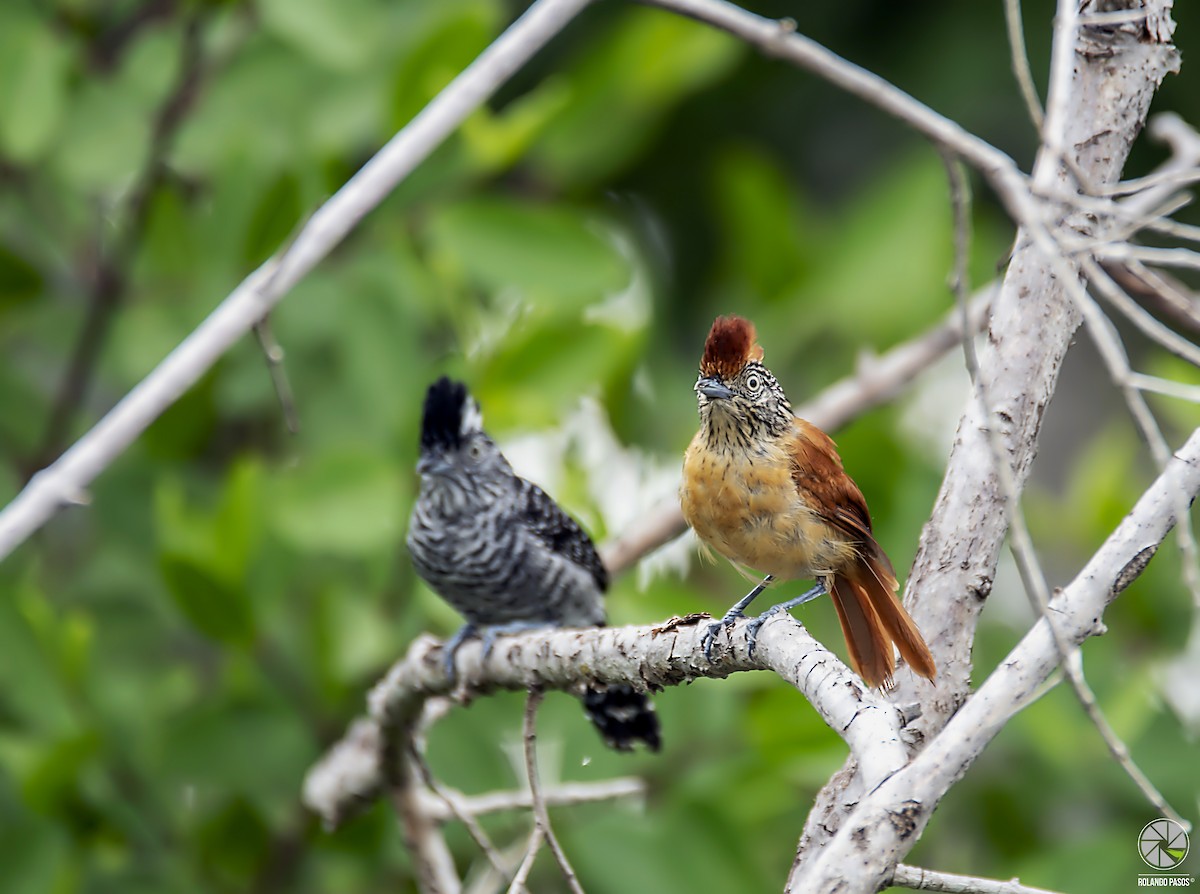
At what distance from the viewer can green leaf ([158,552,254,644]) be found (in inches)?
137

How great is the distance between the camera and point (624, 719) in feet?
11.7

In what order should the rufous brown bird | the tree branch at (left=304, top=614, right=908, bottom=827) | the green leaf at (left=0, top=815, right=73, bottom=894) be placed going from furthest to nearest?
the green leaf at (left=0, top=815, right=73, bottom=894) → the rufous brown bird → the tree branch at (left=304, top=614, right=908, bottom=827)

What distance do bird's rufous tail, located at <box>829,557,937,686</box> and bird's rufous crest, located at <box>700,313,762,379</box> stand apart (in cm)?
48

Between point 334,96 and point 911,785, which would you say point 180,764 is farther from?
point 911,785

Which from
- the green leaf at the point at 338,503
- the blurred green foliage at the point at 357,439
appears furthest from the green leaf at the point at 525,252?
the green leaf at the point at 338,503

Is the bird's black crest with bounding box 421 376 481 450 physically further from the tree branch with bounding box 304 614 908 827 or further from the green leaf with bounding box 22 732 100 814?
the green leaf with bounding box 22 732 100 814

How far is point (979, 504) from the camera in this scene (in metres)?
2.12

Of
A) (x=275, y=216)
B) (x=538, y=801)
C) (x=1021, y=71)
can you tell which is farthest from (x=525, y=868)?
(x=275, y=216)

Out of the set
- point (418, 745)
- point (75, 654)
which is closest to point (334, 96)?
point (75, 654)

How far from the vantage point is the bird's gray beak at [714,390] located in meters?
2.80

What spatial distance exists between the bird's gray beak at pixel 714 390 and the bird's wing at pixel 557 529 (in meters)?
1.23

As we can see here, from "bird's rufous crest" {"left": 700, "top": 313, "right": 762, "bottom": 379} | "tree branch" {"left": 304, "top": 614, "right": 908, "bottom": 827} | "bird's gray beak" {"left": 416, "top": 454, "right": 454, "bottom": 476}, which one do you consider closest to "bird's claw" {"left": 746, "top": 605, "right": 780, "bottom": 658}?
"tree branch" {"left": 304, "top": 614, "right": 908, "bottom": 827}

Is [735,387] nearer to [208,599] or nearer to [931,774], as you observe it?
[931,774]

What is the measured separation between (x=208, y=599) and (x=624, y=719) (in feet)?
3.65
